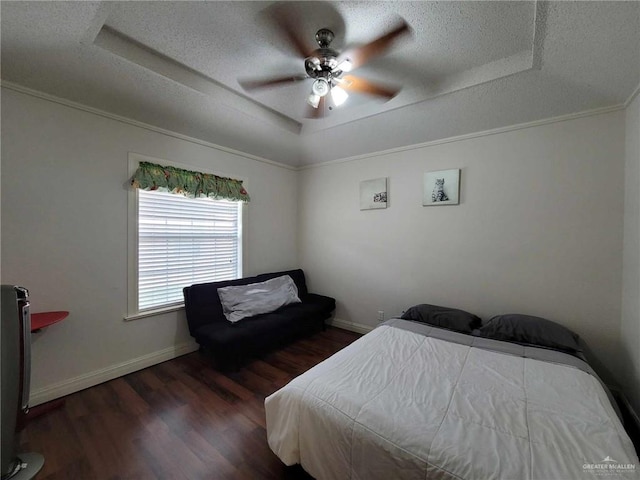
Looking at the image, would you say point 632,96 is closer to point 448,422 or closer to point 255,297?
point 448,422

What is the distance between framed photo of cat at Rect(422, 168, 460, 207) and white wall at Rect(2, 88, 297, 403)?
2.95 meters

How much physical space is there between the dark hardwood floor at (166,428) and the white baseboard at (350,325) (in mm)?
1196

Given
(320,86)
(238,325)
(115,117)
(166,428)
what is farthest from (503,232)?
(115,117)

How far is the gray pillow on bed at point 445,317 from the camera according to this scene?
2431 mm

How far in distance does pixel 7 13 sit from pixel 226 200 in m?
2.13

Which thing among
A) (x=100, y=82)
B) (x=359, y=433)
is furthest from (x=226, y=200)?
(x=359, y=433)

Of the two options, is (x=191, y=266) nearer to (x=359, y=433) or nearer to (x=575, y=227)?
(x=359, y=433)

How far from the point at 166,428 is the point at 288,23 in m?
2.87

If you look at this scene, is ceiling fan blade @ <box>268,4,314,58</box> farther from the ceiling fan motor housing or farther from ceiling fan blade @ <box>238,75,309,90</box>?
ceiling fan blade @ <box>238,75,309,90</box>

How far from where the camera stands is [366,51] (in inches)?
61.1

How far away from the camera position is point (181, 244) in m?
2.92

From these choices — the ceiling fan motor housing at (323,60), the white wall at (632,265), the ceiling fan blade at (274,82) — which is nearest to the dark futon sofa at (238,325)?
the ceiling fan blade at (274,82)

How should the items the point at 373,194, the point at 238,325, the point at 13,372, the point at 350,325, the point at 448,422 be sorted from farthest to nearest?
the point at 350,325
the point at 373,194
the point at 238,325
the point at 448,422
the point at 13,372

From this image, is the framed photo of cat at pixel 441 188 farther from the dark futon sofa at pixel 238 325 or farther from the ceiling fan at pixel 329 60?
the dark futon sofa at pixel 238 325
